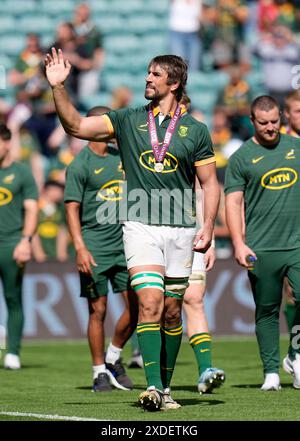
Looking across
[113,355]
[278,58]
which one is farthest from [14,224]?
[278,58]

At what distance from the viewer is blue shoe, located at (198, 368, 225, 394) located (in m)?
9.50

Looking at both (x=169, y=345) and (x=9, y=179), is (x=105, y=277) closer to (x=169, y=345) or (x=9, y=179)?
(x=169, y=345)

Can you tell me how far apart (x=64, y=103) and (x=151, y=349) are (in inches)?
72.0

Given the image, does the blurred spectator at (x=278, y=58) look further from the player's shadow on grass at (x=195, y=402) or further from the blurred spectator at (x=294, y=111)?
the player's shadow on grass at (x=195, y=402)

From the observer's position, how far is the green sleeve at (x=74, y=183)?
35.3 ft

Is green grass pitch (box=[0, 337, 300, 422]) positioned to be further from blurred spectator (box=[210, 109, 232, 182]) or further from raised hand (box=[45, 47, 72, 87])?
blurred spectator (box=[210, 109, 232, 182])

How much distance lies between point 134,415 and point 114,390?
2334 mm

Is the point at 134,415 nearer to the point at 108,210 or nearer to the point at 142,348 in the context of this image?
the point at 142,348

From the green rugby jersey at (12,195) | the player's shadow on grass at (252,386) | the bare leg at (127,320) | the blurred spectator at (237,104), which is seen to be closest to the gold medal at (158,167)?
the bare leg at (127,320)

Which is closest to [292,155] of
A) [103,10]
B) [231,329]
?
[231,329]

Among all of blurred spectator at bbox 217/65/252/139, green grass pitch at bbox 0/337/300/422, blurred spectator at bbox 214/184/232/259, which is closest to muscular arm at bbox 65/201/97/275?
green grass pitch at bbox 0/337/300/422

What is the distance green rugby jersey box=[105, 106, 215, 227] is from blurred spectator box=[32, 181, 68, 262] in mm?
9029

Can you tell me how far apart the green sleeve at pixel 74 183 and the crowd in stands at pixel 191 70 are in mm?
6888

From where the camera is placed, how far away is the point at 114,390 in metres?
10.6
